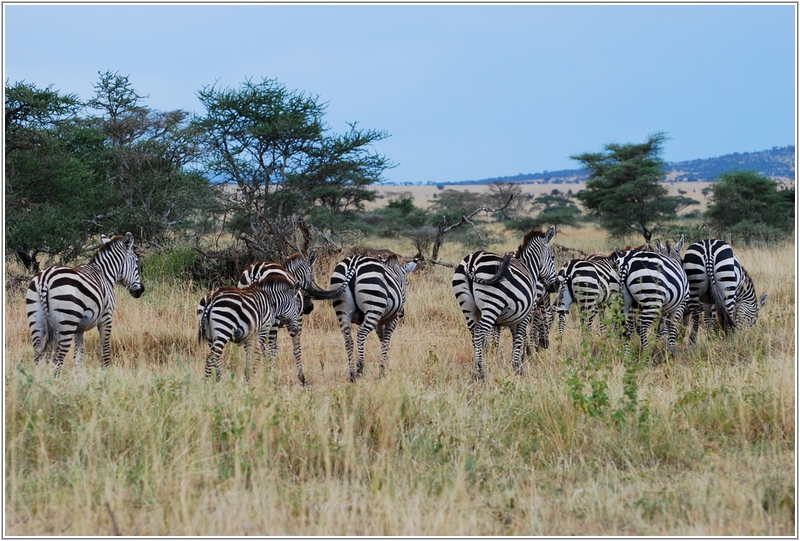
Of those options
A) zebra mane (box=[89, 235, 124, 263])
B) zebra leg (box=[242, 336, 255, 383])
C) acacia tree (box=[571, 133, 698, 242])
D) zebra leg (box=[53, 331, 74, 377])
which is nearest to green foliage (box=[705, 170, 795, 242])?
acacia tree (box=[571, 133, 698, 242])

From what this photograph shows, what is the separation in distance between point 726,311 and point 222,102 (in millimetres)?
13106

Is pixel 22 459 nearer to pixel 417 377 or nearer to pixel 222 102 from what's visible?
pixel 417 377

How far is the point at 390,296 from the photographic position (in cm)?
730

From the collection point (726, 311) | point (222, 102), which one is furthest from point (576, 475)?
point (222, 102)

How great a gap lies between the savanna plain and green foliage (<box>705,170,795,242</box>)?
1891 cm

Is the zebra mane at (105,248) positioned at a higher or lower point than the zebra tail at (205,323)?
higher

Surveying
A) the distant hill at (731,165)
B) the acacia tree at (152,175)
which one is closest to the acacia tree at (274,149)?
the acacia tree at (152,175)

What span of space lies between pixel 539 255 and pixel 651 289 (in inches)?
45.6

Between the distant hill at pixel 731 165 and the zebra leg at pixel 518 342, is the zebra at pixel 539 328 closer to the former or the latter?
the zebra leg at pixel 518 342

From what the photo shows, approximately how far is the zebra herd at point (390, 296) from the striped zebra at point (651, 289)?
0.01 meters

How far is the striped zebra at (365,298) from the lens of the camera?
7195mm

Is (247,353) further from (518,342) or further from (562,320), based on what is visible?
(562,320)

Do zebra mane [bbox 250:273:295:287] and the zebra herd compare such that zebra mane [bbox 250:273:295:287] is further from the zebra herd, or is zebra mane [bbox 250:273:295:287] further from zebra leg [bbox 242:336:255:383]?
zebra leg [bbox 242:336:255:383]

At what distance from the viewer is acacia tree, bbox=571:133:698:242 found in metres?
24.8
